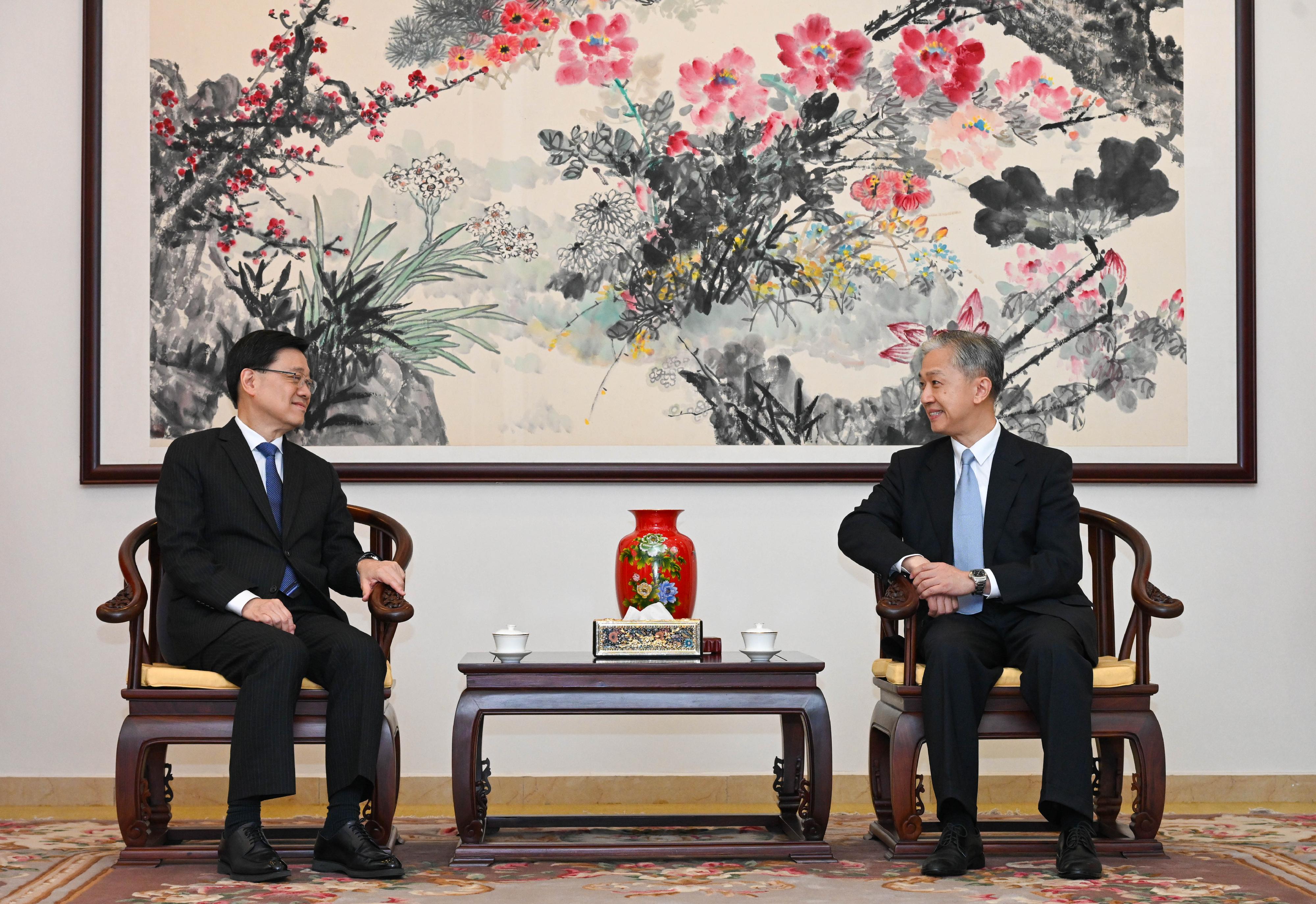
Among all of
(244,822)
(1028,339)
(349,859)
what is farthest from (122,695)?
(1028,339)

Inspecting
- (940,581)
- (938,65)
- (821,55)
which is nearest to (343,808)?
(940,581)

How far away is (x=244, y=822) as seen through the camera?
2.83 m

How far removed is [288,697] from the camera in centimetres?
289

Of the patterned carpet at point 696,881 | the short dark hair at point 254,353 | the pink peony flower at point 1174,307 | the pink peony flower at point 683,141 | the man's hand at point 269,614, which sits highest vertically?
the pink peony flower at point 683,141

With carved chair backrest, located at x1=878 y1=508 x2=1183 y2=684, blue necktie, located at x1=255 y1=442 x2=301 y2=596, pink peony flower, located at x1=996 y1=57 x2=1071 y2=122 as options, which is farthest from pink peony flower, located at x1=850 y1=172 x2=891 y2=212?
blue necktie, located at x1=255 y1=442 x2=301 y2=596

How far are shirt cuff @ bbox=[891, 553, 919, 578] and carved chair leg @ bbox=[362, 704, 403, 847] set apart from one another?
1.32 metres

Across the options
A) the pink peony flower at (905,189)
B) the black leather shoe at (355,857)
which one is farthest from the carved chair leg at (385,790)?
the pink peony flower at (905,189)

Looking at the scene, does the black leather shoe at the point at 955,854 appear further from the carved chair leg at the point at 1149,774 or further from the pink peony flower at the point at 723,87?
the pink peony flower at the point at 723,87

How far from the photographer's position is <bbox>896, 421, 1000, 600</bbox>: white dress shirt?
11.0 ft

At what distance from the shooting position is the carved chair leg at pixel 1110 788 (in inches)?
127

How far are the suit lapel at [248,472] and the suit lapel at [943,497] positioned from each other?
1.73 m

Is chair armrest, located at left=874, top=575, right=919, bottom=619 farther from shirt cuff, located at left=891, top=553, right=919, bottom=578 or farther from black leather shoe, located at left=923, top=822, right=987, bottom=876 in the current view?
black leather shoe, located at left=923, top=822, right=987, bottom=876

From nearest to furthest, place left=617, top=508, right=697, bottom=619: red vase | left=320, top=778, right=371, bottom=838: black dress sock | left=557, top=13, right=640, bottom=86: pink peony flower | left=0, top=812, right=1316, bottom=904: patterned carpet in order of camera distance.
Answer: left=0, top=812, right=1316, bottom=904: patterned carpet < left=320, top=778, right=371, bottom=838: black dress sock < left=617, top=508, right=697, bottom=619: red vase < left=557, top=13, right=640, bottom=86: pink peony flower

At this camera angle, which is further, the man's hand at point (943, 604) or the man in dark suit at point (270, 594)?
the man's hand at point (943, 604)
